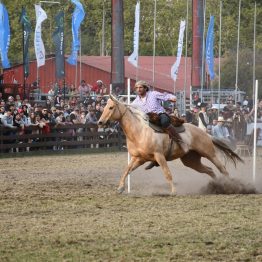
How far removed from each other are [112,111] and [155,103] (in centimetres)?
84

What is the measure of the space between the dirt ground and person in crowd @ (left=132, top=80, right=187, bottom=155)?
3.45 ft

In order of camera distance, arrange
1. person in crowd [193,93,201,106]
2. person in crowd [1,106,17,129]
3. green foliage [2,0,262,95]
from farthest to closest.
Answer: green foliage [2,0,262,95] < person in crowd [193,93,201,106] < person in crowd [1,106,17,129]

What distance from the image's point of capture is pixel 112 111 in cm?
1595

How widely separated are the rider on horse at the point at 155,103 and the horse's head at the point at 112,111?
40 cm

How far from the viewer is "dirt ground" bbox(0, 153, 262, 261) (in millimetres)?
9711

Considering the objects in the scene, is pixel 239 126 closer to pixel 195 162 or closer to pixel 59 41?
pixel 59 41

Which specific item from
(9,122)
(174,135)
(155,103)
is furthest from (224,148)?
(9,122)

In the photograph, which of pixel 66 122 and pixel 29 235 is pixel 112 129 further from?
pixel 29 235

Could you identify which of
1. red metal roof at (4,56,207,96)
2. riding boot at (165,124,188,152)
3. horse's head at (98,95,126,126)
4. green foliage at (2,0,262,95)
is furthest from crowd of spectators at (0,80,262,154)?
green foliage at (2,0,262,95)

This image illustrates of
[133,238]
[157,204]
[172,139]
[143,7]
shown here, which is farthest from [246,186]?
[143,7]

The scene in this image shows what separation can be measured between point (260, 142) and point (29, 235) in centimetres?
2371

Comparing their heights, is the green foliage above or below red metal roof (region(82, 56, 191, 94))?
above

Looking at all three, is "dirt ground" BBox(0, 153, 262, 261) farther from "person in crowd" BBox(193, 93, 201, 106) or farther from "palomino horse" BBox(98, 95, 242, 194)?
"person in crowd" BBox(193, 93, 201, 106)

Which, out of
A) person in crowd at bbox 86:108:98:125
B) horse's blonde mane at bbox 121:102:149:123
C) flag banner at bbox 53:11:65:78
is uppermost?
flag banner at bbox 53:11:65:78
